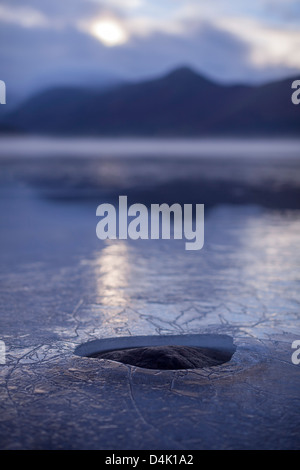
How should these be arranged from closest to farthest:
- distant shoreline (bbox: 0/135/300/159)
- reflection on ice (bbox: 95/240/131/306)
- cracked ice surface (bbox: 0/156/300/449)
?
cracked ice surface (bbox: 0/156/300/449) < reflection on ice (bbox: 95/240/131/306) < distant shoreline (bbox: 0/135/300/159)

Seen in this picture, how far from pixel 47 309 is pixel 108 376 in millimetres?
1599

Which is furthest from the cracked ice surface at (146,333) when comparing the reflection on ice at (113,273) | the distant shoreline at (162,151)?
the distant shoreline at (162,151)

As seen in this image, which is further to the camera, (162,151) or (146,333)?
(162,151)

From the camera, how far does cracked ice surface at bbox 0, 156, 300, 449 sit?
9.99 feet

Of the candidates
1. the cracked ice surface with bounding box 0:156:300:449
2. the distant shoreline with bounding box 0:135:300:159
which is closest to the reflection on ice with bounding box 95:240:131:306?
the cracked ice surface with bounding box 0:156:300:449

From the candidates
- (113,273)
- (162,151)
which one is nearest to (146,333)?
(113,273)

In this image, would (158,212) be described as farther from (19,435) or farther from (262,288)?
(19,435)

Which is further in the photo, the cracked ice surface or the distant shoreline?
the distant shoreline

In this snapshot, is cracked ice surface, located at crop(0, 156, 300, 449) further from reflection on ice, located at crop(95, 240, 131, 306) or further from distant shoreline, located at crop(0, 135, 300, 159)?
distant shoreline, located at crop(0, 135, 300, 159)

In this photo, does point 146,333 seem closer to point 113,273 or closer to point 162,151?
point 113,273

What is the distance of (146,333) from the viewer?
178 inches

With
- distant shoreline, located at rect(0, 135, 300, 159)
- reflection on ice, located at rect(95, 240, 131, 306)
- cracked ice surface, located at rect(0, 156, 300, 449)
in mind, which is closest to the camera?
cracked ice surface, located at rect(0, 156, 300, 449)

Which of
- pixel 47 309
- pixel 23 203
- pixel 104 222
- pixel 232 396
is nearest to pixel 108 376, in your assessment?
pixel 232 396

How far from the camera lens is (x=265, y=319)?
487cm
